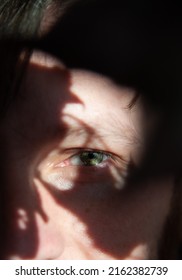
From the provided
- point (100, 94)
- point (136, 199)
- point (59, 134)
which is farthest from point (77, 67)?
point (136, 199)

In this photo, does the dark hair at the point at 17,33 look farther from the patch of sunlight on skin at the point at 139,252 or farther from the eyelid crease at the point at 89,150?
the patch of sunlight on skin at the point at 139,252

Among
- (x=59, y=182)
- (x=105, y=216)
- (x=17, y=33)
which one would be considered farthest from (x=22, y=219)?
(x=17, y=33)

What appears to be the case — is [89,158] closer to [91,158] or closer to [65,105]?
[91,158]

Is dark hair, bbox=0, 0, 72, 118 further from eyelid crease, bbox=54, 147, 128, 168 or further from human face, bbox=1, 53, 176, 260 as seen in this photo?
eyelid crease, bbox=54, 147, 128, 168

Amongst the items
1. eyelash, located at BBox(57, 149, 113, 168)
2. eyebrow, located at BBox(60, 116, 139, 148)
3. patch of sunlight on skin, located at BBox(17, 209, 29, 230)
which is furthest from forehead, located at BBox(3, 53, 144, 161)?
patch of sunlight on skin, located at BBox(17, 209, 29, 230)

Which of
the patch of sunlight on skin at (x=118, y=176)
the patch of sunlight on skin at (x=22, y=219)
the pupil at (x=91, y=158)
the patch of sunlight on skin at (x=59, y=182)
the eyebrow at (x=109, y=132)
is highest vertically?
the eyebrow at (x=109, y=132)

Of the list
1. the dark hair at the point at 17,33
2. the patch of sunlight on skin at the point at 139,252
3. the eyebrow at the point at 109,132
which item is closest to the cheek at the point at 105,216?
the patch of sunlight on skin at the point at 139,252

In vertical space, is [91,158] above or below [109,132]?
below
